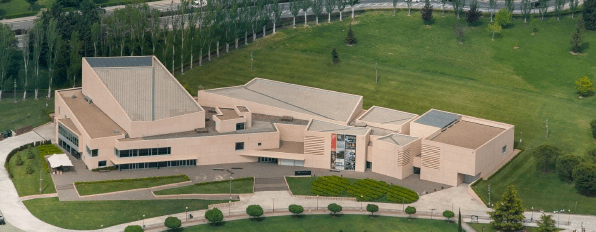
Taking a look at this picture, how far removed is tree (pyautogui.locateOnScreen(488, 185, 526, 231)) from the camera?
188750 mm

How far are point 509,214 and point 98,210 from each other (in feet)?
221

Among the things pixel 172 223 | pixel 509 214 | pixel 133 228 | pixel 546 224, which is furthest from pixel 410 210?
pixel 133 228

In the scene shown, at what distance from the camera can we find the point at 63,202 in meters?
195

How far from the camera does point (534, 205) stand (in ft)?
651

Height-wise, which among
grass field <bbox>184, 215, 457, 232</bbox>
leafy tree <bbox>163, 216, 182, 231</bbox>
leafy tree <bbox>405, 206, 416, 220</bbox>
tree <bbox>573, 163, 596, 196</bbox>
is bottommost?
grass field <bbox>184, 215, 457, 232</bbox>

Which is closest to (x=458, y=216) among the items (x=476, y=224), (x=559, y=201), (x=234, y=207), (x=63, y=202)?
(x=476, y=224)

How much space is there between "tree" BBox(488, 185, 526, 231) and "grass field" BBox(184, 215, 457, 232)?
23.4 feet

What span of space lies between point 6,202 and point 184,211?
3004 centimetres

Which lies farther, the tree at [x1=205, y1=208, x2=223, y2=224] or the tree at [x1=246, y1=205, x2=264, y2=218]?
the tree at [x1=246, y1=205, x2=264, y2=218]

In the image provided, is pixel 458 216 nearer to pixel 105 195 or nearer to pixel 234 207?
pixel 234 207

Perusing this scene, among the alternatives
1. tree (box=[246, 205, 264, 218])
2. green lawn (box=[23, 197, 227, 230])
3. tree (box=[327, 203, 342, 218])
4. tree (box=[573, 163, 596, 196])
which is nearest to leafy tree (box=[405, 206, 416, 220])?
tree (box=[327, 203, 342, 218])

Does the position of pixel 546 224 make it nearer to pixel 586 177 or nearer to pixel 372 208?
pixel 586 177

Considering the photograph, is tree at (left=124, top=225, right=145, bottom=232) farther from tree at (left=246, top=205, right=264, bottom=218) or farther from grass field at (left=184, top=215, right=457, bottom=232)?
tree at (left=246, top=205, right=264, bottom=218)

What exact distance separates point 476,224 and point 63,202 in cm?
6879
